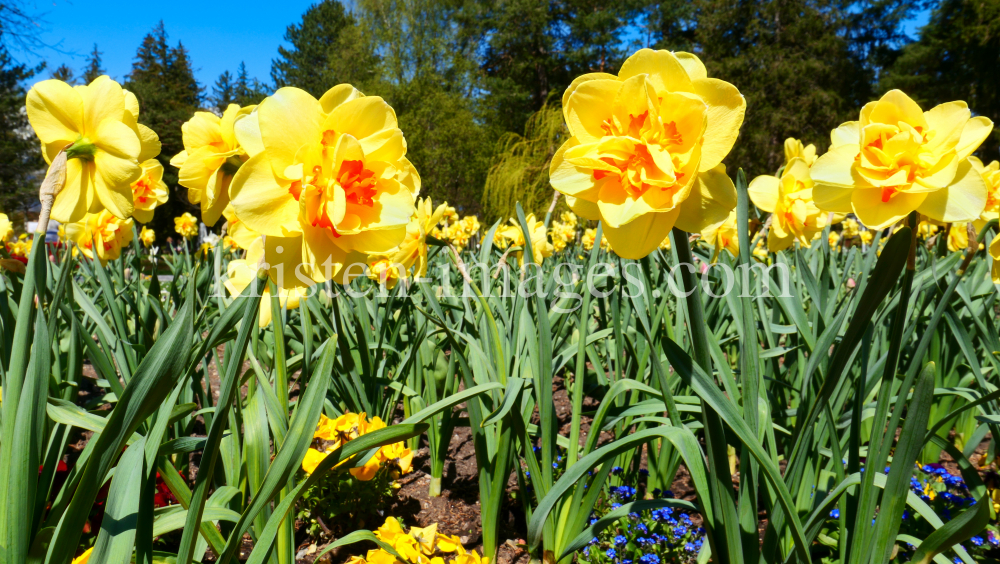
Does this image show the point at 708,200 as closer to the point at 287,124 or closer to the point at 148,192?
the point at 287,124

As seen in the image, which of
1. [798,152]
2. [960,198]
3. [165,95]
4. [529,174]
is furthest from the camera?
[165,95]

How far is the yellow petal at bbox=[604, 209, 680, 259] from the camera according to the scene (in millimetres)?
720

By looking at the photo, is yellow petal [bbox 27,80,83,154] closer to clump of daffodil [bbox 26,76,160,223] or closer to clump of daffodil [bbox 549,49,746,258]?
clump of daffodil [bbox 26,76,160,223]

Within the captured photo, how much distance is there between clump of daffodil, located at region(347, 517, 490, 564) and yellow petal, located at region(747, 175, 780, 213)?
101 cm

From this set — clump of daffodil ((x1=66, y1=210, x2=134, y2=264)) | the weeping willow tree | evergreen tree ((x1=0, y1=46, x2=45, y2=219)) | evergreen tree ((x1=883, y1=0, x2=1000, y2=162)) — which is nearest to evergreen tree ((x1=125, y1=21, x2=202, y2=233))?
evergreen tree ((x1=0, y1=46, x2=45, y2=219))

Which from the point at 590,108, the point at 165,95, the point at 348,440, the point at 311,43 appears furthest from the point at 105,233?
the point at 311,43

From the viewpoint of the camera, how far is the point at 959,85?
17.1m

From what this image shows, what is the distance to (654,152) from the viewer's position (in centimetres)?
69

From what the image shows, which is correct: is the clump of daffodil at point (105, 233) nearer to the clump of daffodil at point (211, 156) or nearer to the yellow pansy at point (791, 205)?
the clump of daffodil at point (211, 156)

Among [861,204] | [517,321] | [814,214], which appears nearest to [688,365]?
[861,204]

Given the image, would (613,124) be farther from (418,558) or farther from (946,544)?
(418,558)

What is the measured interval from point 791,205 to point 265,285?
110 centimetres

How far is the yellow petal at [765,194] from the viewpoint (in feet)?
4.16

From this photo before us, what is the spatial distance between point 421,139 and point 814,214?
1623cm
